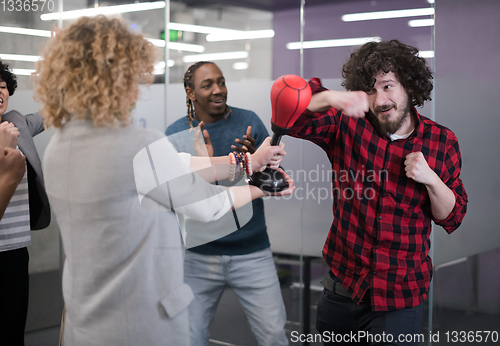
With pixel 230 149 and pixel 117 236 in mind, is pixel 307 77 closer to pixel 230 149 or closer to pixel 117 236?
pixel 230 149

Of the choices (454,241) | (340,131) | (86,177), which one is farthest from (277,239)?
(86,177)

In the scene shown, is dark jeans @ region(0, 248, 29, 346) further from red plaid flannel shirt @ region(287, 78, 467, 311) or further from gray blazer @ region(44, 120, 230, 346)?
red plaid flannel shirt @ region(287, 78, 467, 311)

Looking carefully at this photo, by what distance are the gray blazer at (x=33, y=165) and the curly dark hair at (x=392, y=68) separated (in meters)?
1.60

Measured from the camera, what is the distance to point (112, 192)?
1.06m

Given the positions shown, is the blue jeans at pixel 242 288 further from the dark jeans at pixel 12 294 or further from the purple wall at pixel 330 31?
the purple wall at pixel 330 31

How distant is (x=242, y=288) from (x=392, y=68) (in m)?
1.20

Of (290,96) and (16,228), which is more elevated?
(290,96)

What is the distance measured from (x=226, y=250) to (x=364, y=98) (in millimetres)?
1058

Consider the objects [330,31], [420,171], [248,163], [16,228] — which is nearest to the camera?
[420,171]

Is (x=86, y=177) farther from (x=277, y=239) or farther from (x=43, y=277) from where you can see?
(x=43, y=277)

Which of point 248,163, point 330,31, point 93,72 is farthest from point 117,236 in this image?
point 330,31

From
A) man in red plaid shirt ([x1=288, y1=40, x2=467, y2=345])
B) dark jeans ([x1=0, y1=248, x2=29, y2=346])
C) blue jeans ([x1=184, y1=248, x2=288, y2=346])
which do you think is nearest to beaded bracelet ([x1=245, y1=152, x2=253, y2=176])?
man in red plaid shirt ([x1=288, y1=40, x2=467, y2=345])

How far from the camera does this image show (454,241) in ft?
7.79

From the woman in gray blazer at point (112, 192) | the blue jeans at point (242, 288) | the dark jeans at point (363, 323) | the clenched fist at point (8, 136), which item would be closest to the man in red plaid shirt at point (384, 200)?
the dark jeans at point (363, 323)
